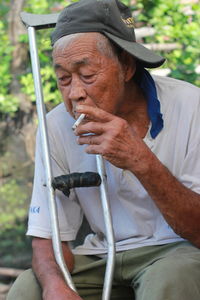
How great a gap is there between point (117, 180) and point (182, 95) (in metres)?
0.45

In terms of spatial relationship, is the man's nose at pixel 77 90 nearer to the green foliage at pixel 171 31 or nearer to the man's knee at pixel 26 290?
the man's knee at pixel 26 290

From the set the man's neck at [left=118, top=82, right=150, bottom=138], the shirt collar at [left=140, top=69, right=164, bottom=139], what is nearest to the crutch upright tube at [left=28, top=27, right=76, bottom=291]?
the man's neck at [left=118, top=82, right=150, bottom=138]

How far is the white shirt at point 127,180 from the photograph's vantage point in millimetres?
Answer: 2953

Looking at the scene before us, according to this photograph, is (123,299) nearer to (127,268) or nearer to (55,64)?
(127,268)

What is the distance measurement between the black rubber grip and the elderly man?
10 centimetres

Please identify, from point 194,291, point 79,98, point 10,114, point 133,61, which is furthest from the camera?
point 10,114

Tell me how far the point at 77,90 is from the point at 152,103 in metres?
0.37

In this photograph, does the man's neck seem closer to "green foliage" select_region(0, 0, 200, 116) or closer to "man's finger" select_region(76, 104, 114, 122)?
"man's finger" select_region(76, 104, 114, 122)

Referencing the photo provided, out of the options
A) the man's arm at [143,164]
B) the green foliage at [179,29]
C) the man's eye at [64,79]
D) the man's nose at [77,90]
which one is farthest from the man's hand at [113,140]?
the green foliage at [179,29]

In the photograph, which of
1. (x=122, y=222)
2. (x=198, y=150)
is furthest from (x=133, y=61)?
(x=122, y=222)

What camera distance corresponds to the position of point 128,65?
299cm

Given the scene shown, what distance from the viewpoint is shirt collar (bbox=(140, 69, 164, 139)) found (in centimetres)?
300

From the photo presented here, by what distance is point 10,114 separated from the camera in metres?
6.03

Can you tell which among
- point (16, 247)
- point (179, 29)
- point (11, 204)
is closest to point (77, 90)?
point (179, 29)
